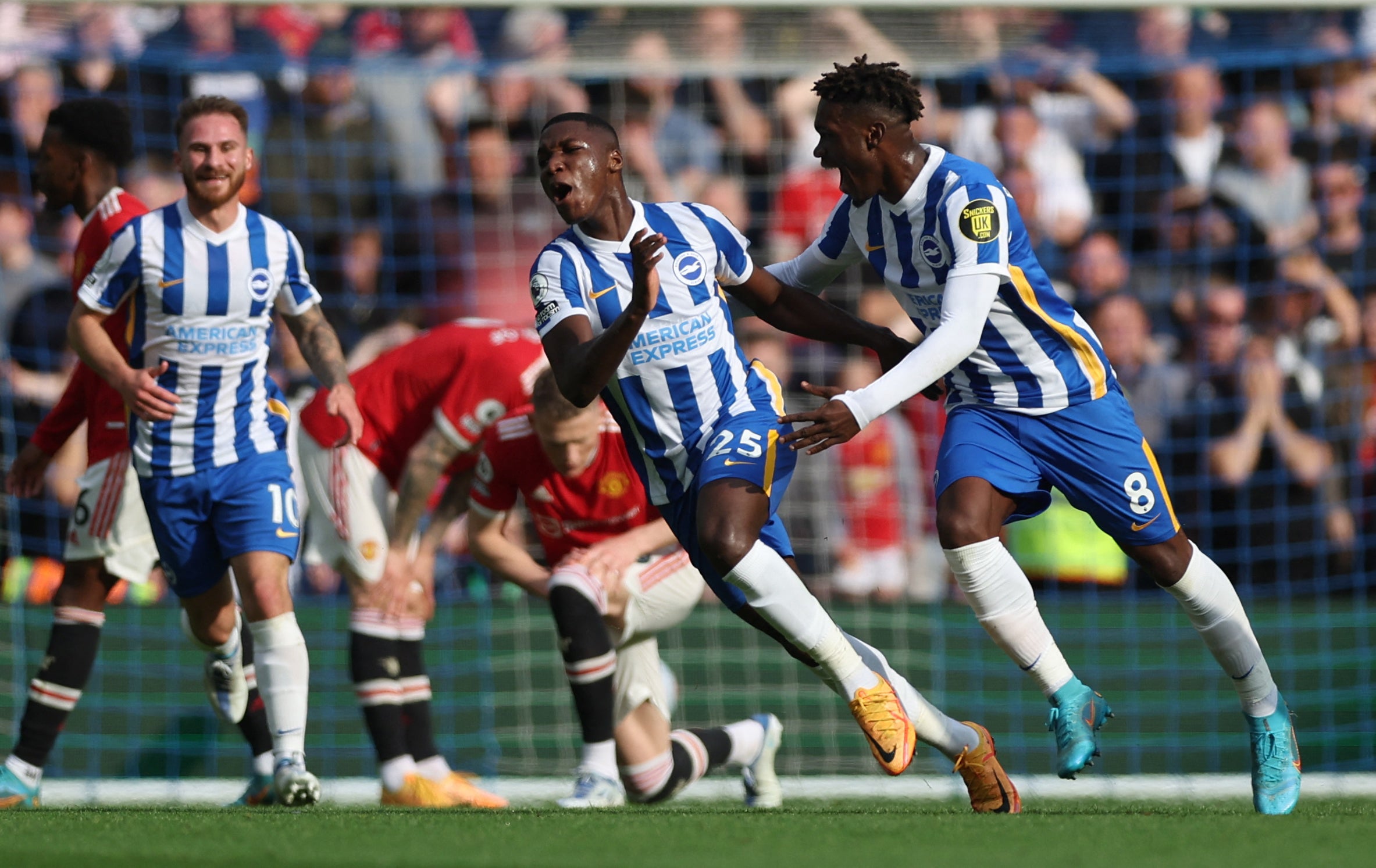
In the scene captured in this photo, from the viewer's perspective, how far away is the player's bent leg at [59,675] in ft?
19.2

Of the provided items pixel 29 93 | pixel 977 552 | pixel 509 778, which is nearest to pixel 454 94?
pixel 29 93

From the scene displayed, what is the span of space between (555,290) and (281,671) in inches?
63.0

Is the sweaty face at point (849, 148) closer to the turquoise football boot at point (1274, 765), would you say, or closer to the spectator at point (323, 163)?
the turquoise football boot at point (1274, 765)

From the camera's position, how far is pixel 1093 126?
9211mm

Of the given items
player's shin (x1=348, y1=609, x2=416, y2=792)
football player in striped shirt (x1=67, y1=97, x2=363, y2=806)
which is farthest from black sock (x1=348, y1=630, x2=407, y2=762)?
football player in striped shirt (x1=67, y1=97, x2=363, y2=806)

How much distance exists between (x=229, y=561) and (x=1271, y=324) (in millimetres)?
5773

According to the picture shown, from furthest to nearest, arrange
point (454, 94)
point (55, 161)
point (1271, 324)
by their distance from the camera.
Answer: point (454, 94) < point (1271, 324) < point (55, 161)

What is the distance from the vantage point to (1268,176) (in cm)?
905

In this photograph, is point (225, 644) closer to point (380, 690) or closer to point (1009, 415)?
point (380, 690)

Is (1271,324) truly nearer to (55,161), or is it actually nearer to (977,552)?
(977,552)

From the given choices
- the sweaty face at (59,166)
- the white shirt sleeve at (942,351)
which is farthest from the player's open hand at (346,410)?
the white shirt sleeve at (942,351)

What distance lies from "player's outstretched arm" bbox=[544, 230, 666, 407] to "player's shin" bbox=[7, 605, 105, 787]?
2.48 m

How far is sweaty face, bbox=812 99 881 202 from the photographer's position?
463 centimetres

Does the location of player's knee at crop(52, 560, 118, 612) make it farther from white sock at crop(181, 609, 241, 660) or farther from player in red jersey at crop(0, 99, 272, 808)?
white sock at crop(181, 609, 241, 660)
